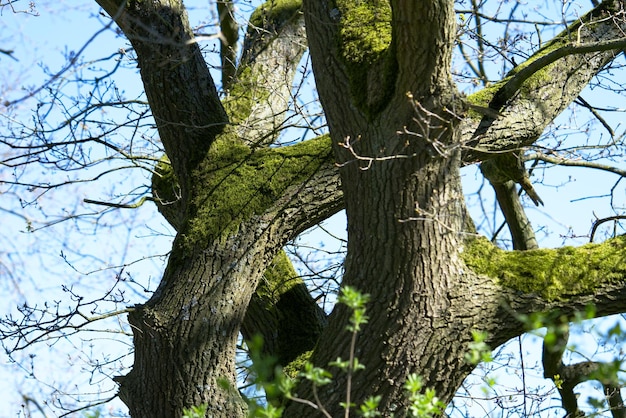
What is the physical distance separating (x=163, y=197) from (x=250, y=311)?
108cm

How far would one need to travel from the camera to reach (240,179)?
4645mm

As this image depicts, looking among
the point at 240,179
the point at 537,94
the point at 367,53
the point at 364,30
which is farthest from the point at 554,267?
the point at 240,179

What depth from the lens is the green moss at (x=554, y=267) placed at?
12.9ft

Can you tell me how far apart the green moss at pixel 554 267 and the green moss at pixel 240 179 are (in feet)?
3.78

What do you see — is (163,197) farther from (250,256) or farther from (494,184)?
(494,184)

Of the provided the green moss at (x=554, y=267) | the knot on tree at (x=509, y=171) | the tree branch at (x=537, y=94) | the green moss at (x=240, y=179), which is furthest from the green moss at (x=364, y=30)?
the knot on tree at (x=509, y=171)

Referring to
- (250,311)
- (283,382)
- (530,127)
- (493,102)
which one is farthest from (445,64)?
(250,311)

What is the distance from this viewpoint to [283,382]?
2277mm

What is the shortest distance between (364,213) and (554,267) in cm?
108

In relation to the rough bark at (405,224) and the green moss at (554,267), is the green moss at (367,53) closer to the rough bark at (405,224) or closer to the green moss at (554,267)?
the rough bark at (405,224)

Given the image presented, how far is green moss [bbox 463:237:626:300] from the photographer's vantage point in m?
3.92

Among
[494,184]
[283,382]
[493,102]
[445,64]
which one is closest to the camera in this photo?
[283,382]

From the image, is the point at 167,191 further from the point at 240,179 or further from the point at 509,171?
the point at 509,171

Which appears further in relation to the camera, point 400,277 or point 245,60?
point 245,60
